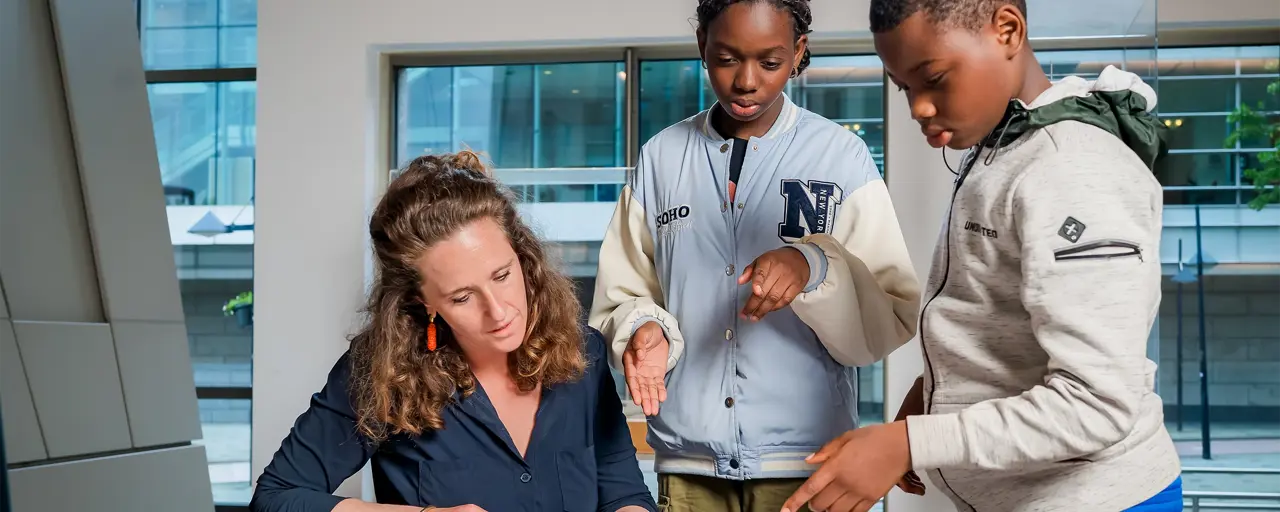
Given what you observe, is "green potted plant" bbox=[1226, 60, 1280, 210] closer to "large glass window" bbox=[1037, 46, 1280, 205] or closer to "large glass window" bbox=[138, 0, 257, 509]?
"large glass window" bbox=[1037, 46, 1280, 205]

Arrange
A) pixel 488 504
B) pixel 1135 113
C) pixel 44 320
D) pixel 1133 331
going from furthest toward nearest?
pixel 44 320 < pixel 488 504 < pixel 1135 113 < pixel 1133 331

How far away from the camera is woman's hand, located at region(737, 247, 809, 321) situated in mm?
1250

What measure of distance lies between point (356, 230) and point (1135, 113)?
3.80m

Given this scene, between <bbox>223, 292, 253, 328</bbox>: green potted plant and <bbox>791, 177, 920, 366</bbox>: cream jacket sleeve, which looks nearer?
<bbox>791, 177, 920, 366</bbox>: cream jacket sleeve

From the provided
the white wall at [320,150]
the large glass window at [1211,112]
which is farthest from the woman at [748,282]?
the large glass window at [1211,112]

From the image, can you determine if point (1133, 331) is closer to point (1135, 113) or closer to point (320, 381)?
point (1135, 113)

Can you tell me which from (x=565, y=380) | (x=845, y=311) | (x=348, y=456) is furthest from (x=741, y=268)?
(x=348, y=456)

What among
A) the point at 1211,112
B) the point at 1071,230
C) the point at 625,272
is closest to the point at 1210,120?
the point at 1211,112

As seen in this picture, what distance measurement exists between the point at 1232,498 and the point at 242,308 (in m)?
4.26

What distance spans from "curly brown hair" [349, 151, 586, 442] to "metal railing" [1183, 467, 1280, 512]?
3456 mm

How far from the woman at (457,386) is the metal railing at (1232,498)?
3.36 meters

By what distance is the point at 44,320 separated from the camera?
191 centimetres

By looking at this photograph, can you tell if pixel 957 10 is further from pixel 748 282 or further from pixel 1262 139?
pixel 1262 139

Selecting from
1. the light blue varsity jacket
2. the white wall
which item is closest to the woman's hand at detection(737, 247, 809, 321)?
the light blue varsity jacket
